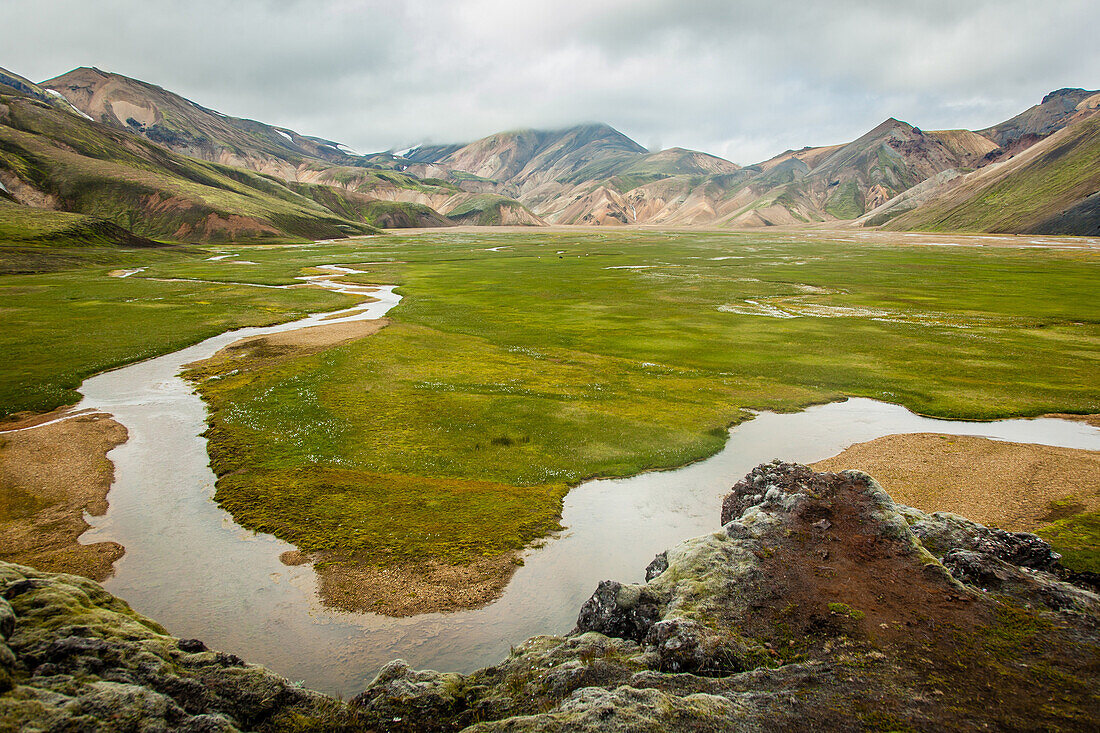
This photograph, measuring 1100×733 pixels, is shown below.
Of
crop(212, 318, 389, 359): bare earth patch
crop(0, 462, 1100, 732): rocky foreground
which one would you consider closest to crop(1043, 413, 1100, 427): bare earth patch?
crop(0, 462, 1100, 732): rocky foreground

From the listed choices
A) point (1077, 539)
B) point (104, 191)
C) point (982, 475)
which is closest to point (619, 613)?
point (1077, 539)

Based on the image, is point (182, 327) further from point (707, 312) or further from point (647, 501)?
point (707, 312)

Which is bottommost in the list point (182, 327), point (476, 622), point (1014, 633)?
point (476, 622)

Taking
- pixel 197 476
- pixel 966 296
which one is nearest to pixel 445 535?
pixel 197 476

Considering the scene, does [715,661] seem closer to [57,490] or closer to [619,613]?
[619,613]

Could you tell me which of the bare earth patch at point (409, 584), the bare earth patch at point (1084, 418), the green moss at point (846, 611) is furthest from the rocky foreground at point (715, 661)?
the bare earth patch at point (1084, 418)

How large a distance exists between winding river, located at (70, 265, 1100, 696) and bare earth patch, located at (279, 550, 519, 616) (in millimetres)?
338

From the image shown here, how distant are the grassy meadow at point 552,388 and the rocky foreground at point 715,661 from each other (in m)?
6.81

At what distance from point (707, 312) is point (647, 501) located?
1589 inches

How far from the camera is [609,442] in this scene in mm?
24688

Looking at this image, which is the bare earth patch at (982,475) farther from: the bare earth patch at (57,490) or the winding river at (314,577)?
the bare earth patch at (57,490)

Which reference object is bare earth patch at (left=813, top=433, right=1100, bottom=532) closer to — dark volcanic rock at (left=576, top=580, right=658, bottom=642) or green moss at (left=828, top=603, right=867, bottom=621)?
green moss at (left=828, top=603, right=867, bottom=621)

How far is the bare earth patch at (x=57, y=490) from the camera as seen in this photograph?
634 inches

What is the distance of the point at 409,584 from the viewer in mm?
15195
